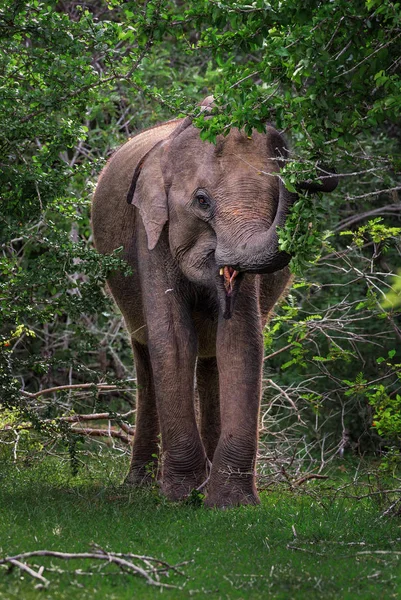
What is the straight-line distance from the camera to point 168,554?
6.94m

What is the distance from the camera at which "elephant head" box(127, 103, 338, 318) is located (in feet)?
28.2

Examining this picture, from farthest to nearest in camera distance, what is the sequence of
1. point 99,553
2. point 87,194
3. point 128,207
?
point 87,194, point 128,207, point 99,553

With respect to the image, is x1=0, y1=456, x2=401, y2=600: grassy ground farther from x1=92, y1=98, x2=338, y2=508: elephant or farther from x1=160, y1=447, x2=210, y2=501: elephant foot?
x1=92, y1=98, x2=338, y2=508: elephant

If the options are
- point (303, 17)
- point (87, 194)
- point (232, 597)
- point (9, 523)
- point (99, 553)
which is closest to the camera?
point (232, 597)

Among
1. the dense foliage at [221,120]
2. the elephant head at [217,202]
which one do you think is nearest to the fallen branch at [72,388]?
the dense foliage at [221,120]

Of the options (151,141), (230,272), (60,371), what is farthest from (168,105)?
(60,371)

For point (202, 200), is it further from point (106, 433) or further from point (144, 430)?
point (106, 433)

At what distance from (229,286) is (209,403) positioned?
7.18 ft

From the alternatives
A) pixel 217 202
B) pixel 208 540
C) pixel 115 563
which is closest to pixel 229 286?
pixel 217 202

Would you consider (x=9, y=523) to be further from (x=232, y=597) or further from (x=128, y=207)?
(x=128, y=207)

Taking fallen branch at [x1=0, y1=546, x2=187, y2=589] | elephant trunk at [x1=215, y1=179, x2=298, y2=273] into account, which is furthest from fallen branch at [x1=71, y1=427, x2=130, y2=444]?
fallen branch at [x1=0, y1=546, x2=187, y2=589]

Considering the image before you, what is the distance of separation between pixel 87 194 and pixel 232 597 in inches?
260

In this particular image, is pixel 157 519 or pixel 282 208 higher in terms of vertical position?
pixel 282 208

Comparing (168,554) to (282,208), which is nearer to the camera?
(168,554)
